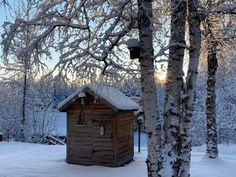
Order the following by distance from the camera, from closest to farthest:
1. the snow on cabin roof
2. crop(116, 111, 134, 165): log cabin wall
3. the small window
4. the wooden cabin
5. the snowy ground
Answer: the snowy ground
the snow on cabin roof
the wooden cabin
crop(116, 111, 134, 165): log cabin wall
the small window

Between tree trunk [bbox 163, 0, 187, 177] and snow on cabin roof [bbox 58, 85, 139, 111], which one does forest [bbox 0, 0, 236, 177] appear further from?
snow on cabin roof [bbox 58, 85, 139, 111]

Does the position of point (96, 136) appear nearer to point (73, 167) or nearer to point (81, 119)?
point (81, 119)

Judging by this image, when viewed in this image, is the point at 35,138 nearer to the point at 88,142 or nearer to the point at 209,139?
the point at 88,142

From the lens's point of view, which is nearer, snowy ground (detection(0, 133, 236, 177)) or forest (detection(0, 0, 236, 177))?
forest (detection(0, 0, 236, 177))

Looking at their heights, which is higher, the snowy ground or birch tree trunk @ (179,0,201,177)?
birch tree trunk @ (179,0,201,177)

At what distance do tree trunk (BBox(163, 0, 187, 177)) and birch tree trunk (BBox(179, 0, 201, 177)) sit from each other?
0.08 meters

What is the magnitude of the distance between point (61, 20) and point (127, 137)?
Answer: 8.82m

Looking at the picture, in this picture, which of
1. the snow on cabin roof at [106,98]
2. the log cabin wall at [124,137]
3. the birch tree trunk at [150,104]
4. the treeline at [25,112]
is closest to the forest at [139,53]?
the birch tree trunk at [150,104]

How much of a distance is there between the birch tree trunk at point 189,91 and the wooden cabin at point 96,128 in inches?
287

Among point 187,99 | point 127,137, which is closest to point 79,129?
point 127,137

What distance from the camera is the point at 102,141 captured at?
14211 millimetres

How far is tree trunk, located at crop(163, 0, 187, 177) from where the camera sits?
6.07 meters

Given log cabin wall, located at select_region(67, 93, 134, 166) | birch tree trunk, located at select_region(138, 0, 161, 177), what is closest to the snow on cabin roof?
log cabin wall, located at select_region(67, 93, 134, 166)

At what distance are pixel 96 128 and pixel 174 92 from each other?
27.7 ft
